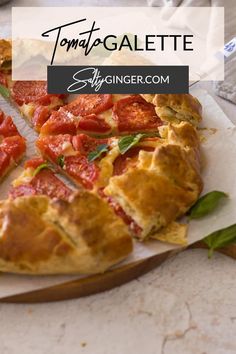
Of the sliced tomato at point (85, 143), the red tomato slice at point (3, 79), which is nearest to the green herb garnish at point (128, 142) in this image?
the sliced tomato at point (85, 143)

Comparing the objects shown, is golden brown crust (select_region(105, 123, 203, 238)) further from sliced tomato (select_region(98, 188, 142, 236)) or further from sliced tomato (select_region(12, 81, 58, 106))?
sliced tomato (select_region(12, 81, 58, 106))

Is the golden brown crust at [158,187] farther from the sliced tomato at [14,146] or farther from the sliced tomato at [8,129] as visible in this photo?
the sliced tomato at [8,129]

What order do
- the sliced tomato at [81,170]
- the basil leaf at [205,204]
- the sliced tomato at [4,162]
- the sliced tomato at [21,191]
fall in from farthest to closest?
the sliced tomato at [4,162] → the sliced tomato at [81,170] → the sliced tomato at [21,191] → the basil leaf at [205,204]

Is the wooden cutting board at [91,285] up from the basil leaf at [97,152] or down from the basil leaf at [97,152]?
down

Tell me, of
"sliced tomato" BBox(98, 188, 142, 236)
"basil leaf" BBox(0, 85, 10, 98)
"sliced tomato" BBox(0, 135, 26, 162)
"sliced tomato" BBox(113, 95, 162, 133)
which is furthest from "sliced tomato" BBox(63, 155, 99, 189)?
"basil leaf" BBox(0, 85, 10, 98)

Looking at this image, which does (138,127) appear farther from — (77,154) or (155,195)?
(155,195)

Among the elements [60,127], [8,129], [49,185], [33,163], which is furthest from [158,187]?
[8,129]
